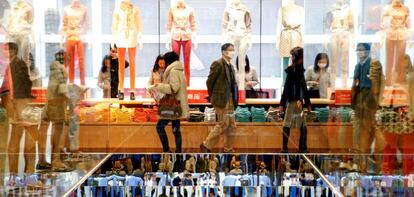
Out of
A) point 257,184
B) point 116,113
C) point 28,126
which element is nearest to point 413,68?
point 28,126

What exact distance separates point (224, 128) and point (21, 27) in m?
3.32

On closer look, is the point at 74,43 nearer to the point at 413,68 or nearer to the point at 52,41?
the point at 52,41

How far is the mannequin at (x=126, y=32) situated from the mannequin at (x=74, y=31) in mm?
1122

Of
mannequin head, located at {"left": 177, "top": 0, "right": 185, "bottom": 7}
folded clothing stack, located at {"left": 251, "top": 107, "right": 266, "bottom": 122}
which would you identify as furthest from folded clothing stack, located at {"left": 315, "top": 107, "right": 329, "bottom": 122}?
mannequin head, located at {"left": 177, "top": 0, "right": 185, "bottom": 7}

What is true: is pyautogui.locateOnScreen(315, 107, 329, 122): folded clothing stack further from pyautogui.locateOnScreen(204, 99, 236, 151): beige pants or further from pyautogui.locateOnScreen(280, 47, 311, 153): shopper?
pyautogui.locateOnScreen(204, 99, 236, 151): beige pants

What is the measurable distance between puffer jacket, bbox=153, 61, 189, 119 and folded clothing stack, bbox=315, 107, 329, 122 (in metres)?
1.51

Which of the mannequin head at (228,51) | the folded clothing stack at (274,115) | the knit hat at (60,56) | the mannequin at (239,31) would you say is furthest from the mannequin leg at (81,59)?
the folded clothing stack at (274,115)

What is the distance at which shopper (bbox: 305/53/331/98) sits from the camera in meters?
5.87

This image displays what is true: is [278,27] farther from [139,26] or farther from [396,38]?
[396,38]

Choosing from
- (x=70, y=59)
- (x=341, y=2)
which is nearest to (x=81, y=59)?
(x=70, y=59)

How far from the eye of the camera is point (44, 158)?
3.75m

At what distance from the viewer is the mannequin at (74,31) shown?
4929 millimetres

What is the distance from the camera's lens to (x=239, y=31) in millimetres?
6879

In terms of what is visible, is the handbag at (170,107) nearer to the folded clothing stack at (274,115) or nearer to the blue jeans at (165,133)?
the blue jeans at (165,133)
